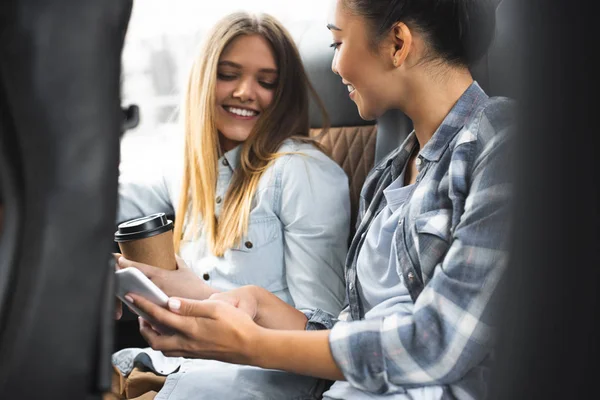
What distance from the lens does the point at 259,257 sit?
120 centimetres

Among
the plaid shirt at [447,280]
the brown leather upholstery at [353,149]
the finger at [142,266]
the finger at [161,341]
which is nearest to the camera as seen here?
the plaid shirt at [447,280]

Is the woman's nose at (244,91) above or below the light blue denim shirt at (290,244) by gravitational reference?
above

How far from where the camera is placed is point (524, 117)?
1.00ft

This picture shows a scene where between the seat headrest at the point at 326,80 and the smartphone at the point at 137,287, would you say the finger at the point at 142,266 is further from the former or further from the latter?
the seat headrest at the point at 326,80

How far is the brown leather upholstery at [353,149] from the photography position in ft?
4.55

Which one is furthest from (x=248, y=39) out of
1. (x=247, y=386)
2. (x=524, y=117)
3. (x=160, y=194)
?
(x=524, y=117)

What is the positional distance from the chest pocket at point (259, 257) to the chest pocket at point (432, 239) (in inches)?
18.2

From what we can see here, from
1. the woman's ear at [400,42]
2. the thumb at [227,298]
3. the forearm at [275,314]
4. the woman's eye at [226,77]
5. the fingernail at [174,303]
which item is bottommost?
the forearm at [275,314]

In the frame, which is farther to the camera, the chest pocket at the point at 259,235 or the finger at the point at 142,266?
the chest pocket at the point at 259,235

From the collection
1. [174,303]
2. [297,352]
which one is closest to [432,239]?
[297,352]

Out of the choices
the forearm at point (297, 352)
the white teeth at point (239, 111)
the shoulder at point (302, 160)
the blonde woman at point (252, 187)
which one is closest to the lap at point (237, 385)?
the blonde woman at point (252, 187)

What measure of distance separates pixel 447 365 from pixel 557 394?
41 cm

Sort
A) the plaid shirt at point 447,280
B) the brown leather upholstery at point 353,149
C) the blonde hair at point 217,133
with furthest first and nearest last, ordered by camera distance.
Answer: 1. the brown leather upholstery at point 353,149
2. the blonde hair at point 217,133
3. the plaid shirt at point 447,280

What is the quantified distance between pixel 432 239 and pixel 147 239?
38 centimetres
